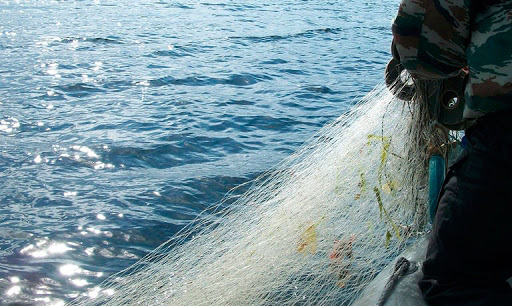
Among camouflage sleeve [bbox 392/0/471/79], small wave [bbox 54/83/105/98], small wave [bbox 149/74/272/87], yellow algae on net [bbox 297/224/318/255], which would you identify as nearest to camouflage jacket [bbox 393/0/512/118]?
camouflage sleeve [bbox 392/0/471/79]

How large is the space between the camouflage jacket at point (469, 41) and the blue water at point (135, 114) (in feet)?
11.0

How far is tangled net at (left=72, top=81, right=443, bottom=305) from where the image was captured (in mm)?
3375

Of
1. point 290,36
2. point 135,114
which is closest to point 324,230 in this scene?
point 135,114

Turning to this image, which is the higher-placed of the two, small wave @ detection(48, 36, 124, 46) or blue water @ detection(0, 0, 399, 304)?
small wave @ detection(48, 36, 124, 46)

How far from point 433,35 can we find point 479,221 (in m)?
0.78

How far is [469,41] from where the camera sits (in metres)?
2.50

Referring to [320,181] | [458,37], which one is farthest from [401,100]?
[458,37]

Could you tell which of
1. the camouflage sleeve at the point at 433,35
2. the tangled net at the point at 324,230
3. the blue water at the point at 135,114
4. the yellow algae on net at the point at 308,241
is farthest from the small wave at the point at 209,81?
the camouflage sleeve at the point at 433,35

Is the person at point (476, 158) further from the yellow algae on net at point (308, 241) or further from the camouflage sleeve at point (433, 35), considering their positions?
the yellow algae on net at point (308, 241)

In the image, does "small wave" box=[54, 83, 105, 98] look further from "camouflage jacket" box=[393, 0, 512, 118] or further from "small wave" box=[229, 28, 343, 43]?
"camouflage jacket" box=[393, 0, 512, 118]

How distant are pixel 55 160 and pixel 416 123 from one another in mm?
4989

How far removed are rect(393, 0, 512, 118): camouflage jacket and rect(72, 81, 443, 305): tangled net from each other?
0.65 metres

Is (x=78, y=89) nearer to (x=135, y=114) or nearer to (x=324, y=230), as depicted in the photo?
(x=135, y=114)

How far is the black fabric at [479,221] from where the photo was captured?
7.76 ft
